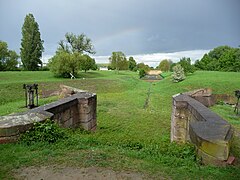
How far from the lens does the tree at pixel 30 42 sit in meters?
42.3

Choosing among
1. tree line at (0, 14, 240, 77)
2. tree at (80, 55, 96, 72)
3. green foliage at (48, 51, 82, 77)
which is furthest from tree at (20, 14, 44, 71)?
green foliage at (48, 51, 82, 77)

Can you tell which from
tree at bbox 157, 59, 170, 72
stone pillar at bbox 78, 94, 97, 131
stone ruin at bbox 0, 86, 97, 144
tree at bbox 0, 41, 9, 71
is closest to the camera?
stone ruin at bbox 0, 86, 97, 144

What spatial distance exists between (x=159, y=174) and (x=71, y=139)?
7.22 ft

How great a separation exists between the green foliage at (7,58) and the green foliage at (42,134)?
1785 inches

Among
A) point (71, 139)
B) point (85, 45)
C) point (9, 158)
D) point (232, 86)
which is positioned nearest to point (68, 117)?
point (71, 139)

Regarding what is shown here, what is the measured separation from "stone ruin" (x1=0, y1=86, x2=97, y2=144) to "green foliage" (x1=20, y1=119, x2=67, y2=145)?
102mm

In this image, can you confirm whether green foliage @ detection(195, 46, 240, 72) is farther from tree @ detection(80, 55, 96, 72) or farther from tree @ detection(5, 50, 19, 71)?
tree @ detection(5, 50, 19, 71)

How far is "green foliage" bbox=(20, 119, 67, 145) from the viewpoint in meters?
4.32

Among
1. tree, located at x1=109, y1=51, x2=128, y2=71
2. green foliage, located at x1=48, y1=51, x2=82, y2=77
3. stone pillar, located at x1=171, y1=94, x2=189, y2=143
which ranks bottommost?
stone pillar, located at x1=171, y1=94, x2=189, y2=143

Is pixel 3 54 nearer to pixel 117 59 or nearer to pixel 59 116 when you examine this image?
pixel 117 59

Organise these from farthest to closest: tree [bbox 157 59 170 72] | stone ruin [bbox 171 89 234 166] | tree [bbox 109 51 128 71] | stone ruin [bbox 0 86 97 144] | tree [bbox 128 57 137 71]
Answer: tree [bbox 157 59 170 72] → tree [bbox 128 57 137 71] → tree [bbox 109 51 128 71] → stone ruin [bbox 0 86 97 144] → stone ruin [bbox 171 89 234 166]

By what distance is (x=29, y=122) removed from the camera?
178 inches

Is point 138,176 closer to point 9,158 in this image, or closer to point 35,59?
point 9,158

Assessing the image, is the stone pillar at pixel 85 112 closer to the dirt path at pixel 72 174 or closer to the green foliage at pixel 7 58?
the dirt path at pixel 72 174
